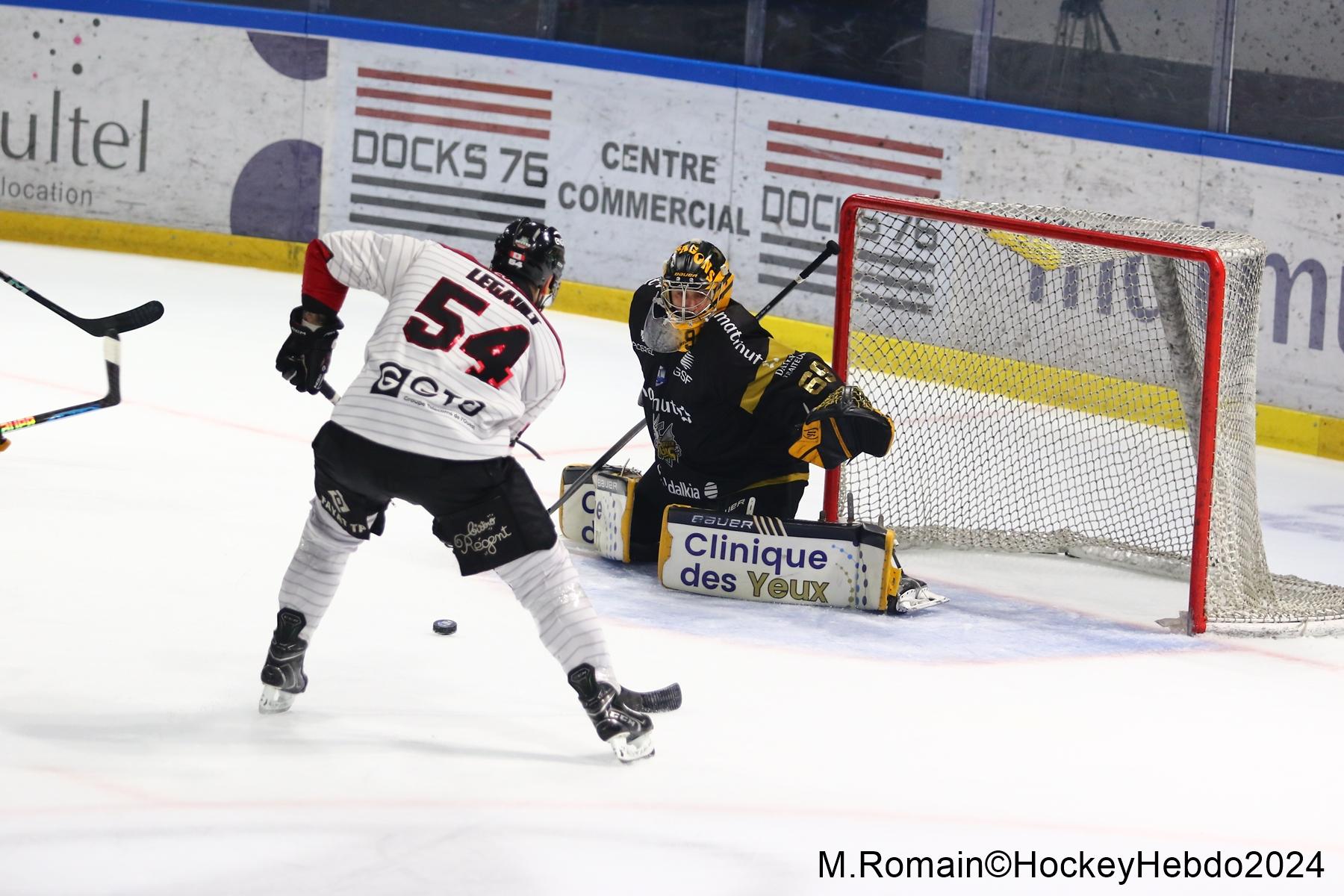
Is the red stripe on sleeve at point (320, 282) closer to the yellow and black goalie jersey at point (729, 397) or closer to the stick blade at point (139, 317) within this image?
the stick blade at point (139, 317)

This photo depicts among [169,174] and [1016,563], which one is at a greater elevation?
[169,174]

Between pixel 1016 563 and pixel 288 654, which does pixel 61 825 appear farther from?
pixel 1016 563

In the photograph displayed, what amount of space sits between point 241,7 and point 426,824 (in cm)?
708

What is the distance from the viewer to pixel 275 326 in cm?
834

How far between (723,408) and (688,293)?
0.34 meters

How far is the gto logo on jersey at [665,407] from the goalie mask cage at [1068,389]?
56 cm

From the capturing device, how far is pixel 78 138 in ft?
31.9

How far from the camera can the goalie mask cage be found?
5.03m

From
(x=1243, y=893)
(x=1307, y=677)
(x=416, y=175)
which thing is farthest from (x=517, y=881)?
(x=416, y=175)

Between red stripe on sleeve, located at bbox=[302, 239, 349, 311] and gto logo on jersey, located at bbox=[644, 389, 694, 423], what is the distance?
1.50 metres

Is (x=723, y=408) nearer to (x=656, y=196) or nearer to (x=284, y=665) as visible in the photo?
(x=284, y=665)

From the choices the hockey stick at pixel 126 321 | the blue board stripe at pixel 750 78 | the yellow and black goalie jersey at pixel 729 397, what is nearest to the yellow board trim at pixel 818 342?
the blue board stripe at pixel 750 78

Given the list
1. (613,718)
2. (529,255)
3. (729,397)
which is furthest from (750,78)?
(613,718)

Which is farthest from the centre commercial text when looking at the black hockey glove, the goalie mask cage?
the black hockey glove
